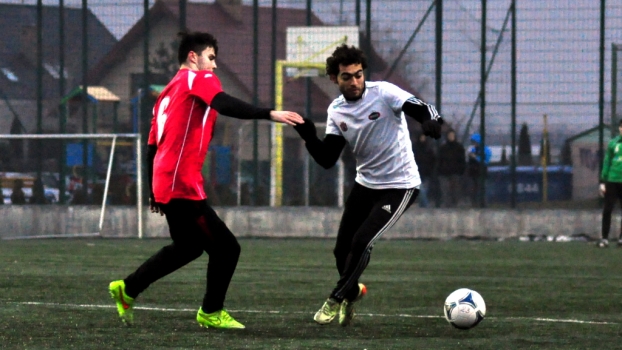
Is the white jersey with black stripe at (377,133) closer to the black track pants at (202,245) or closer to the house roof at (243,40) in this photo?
the black track pants at (202,245)

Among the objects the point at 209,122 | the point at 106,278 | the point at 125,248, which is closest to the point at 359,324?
the point at 209,122

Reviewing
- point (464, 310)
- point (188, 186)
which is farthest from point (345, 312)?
point (188, 186)

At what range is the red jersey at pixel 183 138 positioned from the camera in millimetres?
7434

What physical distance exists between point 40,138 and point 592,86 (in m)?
8.99

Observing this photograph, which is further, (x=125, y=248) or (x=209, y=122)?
(x=125, y=248)

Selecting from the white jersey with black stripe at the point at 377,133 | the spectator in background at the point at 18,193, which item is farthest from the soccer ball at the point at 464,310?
the spectator in background at the point at 18,193

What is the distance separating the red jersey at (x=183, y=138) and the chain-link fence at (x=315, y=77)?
12233 millimetres

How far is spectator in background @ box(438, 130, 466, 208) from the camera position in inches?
778

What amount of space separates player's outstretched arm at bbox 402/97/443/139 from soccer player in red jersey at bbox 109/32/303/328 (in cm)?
123

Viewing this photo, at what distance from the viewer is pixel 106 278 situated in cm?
1171

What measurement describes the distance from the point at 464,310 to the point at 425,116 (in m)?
1.21

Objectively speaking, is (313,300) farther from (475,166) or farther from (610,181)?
(475,166)

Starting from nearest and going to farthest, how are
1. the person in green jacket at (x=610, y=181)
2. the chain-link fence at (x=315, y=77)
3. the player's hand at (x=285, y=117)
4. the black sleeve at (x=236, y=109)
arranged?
the player's hand at (x=285, y=117)
the black sleeve at (x=236, y=109)
the person in green jacket at (x=610, y=181)
the chain-link fence at (x=315, y=77)

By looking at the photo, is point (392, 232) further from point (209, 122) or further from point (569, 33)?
point (209, 122)
